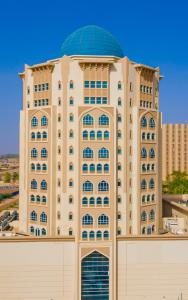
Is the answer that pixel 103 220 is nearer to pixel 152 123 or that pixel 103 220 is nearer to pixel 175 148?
pixel 152 123

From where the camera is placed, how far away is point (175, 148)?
14588cm

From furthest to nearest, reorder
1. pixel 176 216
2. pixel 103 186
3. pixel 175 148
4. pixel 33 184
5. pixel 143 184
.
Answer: pixel 175 148
pixel 176 216
pixel 33 184
pixel 143 184
pixel 103 186

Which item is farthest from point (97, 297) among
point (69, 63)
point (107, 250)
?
point (69, 63)

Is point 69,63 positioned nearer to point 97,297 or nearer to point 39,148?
point 39,148

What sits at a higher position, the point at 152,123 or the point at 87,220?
the point at 152,123

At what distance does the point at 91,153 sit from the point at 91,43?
13.0 metres

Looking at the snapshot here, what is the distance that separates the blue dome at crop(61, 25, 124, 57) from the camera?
40.6 meters

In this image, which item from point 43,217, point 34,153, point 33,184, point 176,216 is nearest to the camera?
point 43,217

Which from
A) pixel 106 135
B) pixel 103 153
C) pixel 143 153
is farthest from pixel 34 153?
pixel 143 153

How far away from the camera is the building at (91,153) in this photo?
38375 millimetres

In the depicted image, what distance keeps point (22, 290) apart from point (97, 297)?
8.13 metres

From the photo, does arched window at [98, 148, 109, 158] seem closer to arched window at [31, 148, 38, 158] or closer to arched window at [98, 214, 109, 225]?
arched window at [98, 214, 109, 225]

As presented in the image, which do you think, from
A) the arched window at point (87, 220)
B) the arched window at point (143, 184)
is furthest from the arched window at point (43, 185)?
the arched window at point (143, 184)

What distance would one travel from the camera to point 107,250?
38.2 meters
